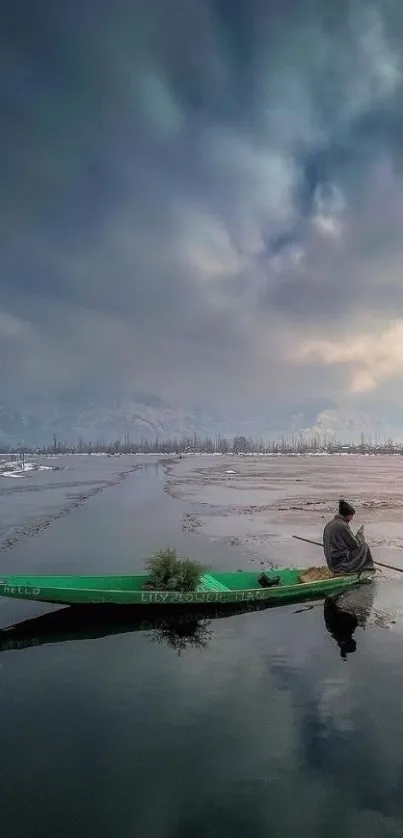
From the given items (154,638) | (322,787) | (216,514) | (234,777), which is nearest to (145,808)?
(234,777)

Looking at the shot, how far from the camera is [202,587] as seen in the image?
52.4ft

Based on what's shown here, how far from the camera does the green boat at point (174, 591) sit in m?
13.6

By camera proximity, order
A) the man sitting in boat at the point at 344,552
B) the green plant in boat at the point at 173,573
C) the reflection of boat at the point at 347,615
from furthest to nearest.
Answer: the man sitting in boat at the point at 344,552 < the green plant in boat at the point at 173,573 < the reflection of boat at the point at 347,615

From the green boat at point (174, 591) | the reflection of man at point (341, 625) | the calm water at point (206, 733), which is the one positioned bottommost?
the calm water at point (206, 733)

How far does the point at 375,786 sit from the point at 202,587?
8.55 meters

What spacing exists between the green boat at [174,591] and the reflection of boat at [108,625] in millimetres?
513

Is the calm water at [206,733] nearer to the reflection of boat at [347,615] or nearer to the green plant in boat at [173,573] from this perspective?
the reflection of boat at [347,615]

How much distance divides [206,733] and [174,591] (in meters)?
5.62

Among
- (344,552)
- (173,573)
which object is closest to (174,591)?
(173,573)

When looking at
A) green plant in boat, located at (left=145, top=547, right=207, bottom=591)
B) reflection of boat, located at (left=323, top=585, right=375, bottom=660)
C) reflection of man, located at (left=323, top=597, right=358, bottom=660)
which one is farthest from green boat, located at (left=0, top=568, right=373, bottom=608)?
reflection of man, located at (left=323, top=597, right=358, bottom=660)

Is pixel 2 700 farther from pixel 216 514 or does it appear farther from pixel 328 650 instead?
pixel 216 514

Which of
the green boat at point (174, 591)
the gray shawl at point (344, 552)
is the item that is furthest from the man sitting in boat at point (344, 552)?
the green boat at point (174, 591)

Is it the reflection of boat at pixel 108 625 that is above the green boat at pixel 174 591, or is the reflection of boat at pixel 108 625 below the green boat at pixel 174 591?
below

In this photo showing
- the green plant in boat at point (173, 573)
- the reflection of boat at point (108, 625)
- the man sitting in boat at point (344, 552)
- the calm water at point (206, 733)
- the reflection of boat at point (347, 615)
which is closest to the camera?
the calm water at point (206, 733)
